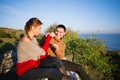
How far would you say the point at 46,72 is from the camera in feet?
15.0

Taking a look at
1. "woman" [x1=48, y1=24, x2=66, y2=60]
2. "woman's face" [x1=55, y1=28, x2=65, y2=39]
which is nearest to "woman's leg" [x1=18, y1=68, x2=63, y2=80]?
"woman" [x1=48, y1=24, x2=66, y2=60]

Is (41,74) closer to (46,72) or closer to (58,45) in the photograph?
(46,72)

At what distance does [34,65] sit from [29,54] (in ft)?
1.08

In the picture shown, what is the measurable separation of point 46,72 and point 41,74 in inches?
5.5

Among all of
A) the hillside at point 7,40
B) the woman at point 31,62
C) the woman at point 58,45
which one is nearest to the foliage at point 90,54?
the woman at point 58,45

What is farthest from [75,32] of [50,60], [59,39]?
[50,60]

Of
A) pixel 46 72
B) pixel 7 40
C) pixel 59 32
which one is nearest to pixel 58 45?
pixel 59 32

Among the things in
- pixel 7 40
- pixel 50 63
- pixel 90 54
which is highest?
pixel 50 63

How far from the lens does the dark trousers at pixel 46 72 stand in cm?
445

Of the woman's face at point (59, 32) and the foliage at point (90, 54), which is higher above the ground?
the woman's face at point (59, 32)

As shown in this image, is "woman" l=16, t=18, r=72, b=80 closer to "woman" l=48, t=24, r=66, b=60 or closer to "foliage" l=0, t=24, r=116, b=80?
"woman" l=48, t=24, r=66, b=60

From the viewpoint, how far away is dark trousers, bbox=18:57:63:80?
4.45 m

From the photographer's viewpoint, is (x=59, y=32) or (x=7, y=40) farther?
(x=7, y=40)

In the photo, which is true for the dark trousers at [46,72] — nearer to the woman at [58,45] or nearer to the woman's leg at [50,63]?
the woman's leg at [50,63]
